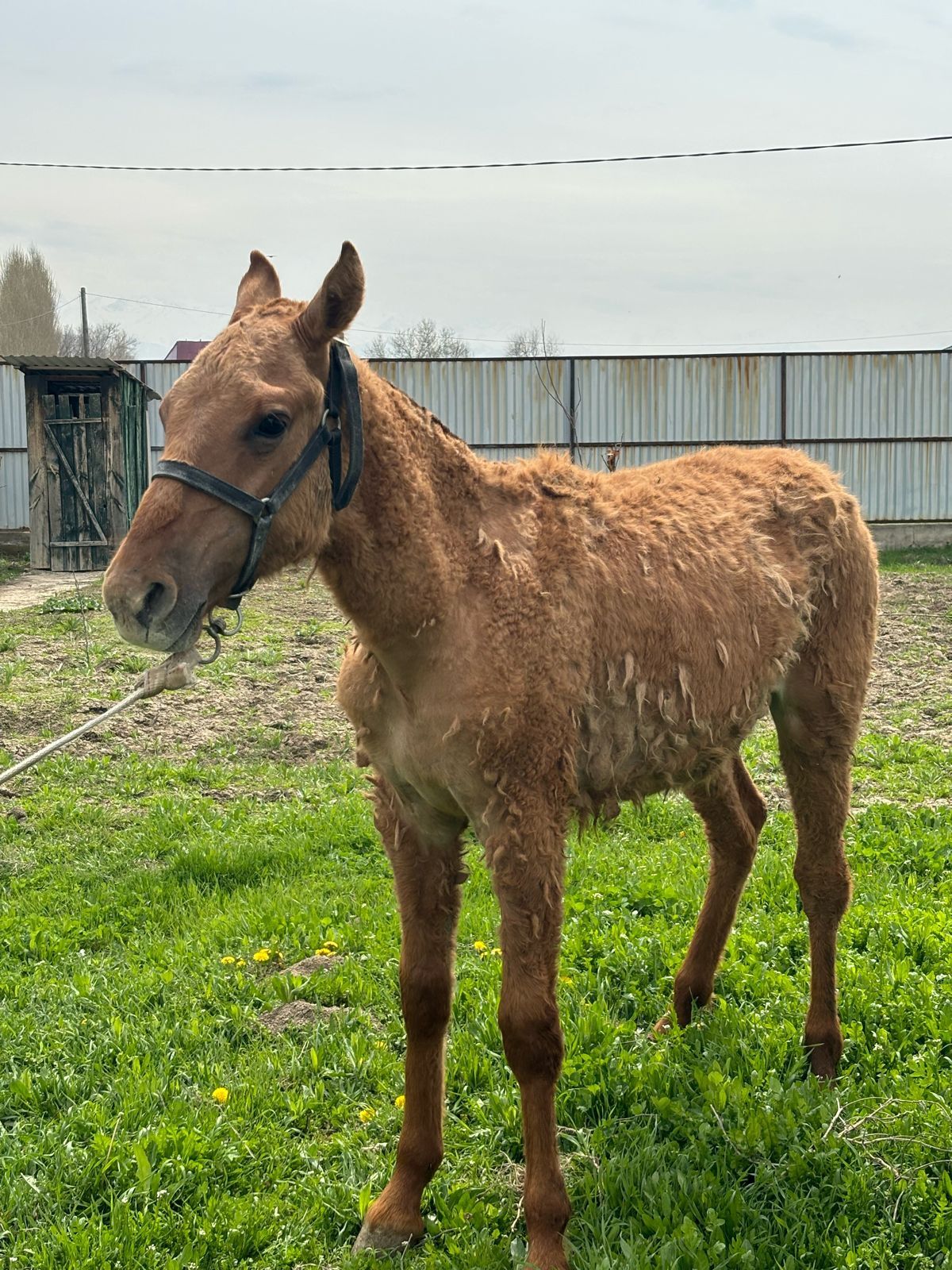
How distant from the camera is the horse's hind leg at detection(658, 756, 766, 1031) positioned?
4020mm

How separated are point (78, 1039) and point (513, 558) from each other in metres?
2.37

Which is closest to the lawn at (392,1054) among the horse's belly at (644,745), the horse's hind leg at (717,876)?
the horse's hind leg at (717,876)

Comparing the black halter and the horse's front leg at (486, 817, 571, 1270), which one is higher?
the black halter

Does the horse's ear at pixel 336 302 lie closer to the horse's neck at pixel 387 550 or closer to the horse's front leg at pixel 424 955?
the horse's neck at pixel 387 550

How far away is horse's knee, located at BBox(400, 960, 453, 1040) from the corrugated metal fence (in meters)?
16.9

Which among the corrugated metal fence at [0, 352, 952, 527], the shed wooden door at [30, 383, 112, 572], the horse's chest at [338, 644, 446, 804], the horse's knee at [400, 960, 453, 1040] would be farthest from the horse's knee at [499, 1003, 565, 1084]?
the corrugated metal fence at [0, 352, 952, 527]

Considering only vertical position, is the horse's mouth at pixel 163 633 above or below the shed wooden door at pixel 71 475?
below

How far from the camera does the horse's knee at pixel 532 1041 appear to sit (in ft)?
9.26

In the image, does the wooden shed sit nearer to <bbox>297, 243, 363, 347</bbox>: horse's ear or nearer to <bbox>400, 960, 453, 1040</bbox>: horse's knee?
<bbox>400, 960, 453, 1040</bbox>: horse's knee

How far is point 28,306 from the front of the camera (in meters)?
64.3

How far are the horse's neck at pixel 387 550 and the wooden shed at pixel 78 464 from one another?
46.8ft

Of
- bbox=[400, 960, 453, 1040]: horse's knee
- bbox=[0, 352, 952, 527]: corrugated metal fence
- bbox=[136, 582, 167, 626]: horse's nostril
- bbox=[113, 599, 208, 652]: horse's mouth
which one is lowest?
bbox=[400, 960, 453, 1040]: horse's knee

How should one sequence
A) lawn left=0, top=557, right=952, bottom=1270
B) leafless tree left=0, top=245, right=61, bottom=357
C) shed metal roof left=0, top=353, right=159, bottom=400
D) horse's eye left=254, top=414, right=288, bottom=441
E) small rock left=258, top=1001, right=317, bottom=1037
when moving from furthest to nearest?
leafless tree left=0, top=245, right=61, bottom=357 < shed metal roof left=0, top=353, right=159, bottom=400 < small rock left=258, top=1001, right=317, bottom=1037 < lawn left=0, top=557, right=952, bottom=1270 < horse's eye left=254, top=414, right=288, bottom=441

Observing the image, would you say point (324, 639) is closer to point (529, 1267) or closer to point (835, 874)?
point (835, 874)
